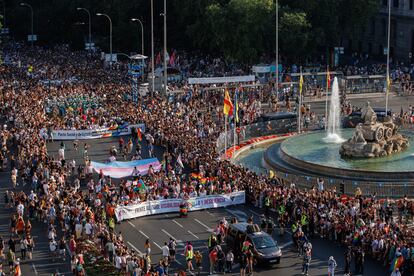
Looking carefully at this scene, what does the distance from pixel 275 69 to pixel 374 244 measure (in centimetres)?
4442

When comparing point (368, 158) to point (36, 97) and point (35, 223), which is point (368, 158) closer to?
point (35, 223)

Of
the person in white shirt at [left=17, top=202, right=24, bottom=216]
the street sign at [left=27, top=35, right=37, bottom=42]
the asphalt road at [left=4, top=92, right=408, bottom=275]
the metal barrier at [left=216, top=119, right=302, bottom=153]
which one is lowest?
the asphalt road at [left=4, top=92, right=408, bottom=275]

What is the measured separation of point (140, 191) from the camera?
46.8 metres

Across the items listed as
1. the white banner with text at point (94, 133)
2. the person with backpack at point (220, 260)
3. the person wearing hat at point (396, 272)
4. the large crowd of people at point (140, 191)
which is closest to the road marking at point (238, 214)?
the large crowd of people at point (140, 191)

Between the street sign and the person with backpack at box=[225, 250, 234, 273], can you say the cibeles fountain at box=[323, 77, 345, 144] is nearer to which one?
the person with backpack at box=[225, 250, 234, 273]

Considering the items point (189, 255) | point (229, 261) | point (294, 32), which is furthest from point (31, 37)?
point (229, 261)

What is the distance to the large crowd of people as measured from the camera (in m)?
39.4

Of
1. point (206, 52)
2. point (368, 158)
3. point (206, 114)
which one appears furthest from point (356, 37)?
point (368, 158)

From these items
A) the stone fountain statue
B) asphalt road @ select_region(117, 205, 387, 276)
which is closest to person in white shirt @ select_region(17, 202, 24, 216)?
asphalt road @ select_region(117, 205, 387, 276)

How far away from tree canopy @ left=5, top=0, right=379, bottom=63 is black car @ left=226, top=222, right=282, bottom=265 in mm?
50602

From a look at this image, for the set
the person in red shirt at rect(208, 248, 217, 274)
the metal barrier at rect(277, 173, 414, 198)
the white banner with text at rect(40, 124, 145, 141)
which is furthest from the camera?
the white banner with text at rect(40, 124, 145, 141)

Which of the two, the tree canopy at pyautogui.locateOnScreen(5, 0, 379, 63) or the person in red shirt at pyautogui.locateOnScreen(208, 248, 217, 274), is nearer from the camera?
the person in red shirt at pyautogui.locateOnScreen(208, 248, 217, 274)

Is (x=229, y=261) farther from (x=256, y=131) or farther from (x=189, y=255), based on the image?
(x=256, y=131)

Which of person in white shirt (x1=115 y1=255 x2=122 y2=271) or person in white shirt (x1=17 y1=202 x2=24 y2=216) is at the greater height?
person in white shirt (x1=17 y1=202 x2=24 y2=216)
